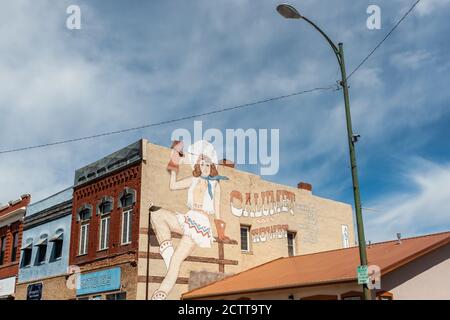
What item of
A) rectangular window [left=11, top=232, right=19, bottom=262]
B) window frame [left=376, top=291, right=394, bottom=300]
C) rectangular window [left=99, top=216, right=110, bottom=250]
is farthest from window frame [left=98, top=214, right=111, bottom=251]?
window frame [left=376, top=291, right=394, bottom=300]

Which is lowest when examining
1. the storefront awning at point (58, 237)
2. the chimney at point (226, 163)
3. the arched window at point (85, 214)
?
the storefront awning at point (58, 237)

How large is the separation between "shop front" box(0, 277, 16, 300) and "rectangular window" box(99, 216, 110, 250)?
31.0 ft

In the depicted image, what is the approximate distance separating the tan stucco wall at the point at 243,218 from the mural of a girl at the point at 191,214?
0.31 meters

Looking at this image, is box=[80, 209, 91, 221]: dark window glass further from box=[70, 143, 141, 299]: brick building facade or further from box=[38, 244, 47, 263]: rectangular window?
box=[38, 244, 47, 263]: rectangular window

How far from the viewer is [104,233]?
1072 inches

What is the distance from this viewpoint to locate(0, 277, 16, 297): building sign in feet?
108

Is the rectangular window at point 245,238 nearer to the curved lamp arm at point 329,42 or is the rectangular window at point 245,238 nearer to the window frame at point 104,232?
the window frame at point 104,232

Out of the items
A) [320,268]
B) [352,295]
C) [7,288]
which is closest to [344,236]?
[320,268]

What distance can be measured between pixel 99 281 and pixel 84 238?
10.7ft

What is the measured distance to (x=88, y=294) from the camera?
26672mm

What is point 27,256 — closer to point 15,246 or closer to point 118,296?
point 15,246

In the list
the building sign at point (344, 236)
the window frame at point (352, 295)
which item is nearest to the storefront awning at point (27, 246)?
the building sign at point (344, 236)

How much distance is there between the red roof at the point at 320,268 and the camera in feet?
64.5
